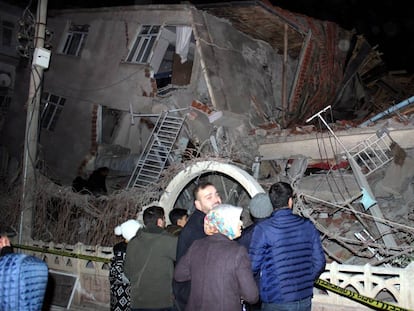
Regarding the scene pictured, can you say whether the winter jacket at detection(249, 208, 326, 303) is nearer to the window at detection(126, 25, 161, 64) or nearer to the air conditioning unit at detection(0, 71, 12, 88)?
the window at detection(126, 25, 161, 64)

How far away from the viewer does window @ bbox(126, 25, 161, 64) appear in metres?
12.8

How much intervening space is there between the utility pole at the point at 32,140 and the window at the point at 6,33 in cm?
1132

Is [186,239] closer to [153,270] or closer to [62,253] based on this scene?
[153,270]

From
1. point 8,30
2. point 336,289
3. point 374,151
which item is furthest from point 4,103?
point 336,289

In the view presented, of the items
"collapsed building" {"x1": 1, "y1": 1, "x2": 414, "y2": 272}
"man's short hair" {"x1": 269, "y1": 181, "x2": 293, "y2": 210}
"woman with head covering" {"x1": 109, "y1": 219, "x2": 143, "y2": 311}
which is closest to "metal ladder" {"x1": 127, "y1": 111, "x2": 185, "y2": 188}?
"collapsed building" {"x1": 1, "y1": 1, "x2": 414, "y2": 272}

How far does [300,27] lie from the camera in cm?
1237

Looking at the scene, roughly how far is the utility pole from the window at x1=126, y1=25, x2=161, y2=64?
4.13m

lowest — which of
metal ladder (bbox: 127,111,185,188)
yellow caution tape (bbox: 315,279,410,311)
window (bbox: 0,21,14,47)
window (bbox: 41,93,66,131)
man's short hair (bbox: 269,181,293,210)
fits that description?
yellow caution tape (bbox: 315,279,410,311)

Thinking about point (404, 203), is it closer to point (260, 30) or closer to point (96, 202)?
point (96, 202)

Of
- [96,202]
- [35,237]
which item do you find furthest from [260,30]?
[35,237]

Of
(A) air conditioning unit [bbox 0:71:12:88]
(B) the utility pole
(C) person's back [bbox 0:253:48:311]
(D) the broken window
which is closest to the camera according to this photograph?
(C) person's back [bbox 0:253:48:311]

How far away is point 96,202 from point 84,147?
469cm

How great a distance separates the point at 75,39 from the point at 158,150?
247 inches

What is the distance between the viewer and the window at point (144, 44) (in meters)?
12.8
